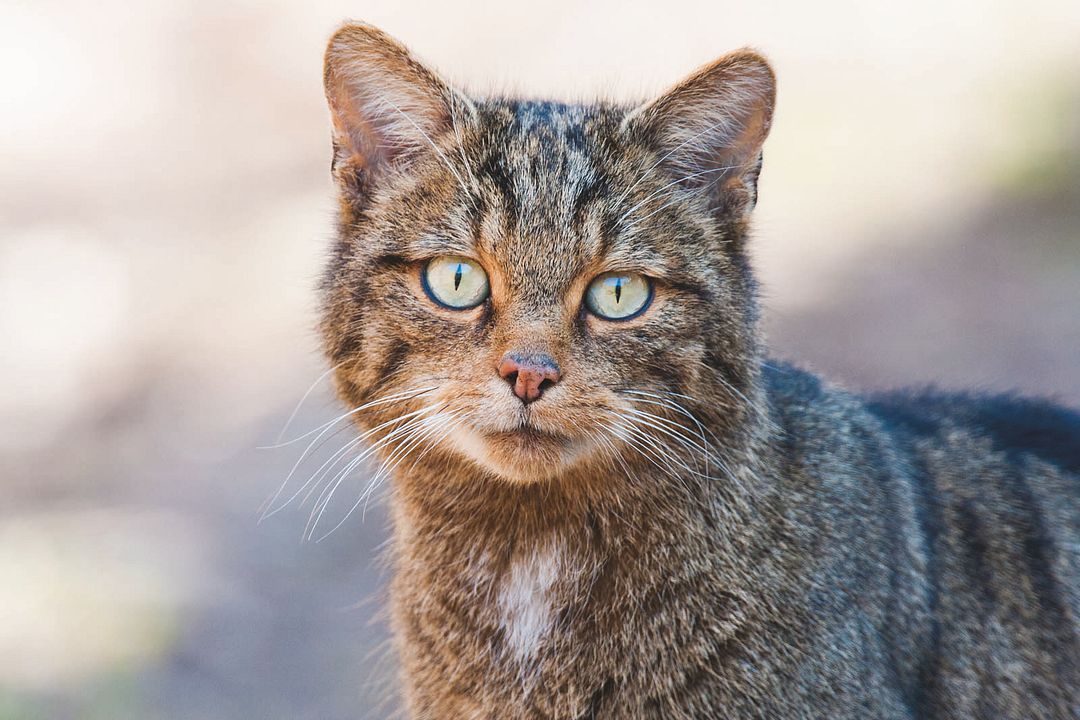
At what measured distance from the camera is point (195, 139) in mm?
10156

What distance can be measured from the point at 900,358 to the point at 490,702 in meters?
4.67

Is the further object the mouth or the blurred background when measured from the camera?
the blurred background

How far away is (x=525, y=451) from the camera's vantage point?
2602 mm

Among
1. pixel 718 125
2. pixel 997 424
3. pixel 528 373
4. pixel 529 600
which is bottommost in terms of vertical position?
pixel 529 600

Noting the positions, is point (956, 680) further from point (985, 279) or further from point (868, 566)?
point (985, 279)

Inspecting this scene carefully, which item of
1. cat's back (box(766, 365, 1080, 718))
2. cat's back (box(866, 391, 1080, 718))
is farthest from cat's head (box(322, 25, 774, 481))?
cat's back (box(866, 391, 1080, 718))

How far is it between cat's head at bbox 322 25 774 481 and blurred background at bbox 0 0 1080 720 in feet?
1.01

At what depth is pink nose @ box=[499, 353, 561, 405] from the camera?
2.49 m

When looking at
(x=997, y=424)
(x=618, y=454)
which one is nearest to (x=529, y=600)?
(x=618, y=454)

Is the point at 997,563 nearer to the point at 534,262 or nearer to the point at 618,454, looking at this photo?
the point at 618,454

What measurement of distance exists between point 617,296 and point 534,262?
214 mm

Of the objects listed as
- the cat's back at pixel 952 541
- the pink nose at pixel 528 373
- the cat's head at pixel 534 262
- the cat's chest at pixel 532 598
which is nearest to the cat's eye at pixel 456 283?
the cat's head at pixel 534 262

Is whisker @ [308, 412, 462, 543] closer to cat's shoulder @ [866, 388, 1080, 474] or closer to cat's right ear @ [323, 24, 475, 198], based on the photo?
cat's right ear @ [323, 24, 475, 198]

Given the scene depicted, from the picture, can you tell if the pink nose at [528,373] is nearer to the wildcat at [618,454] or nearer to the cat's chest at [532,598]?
the wildcat at [618,454]
